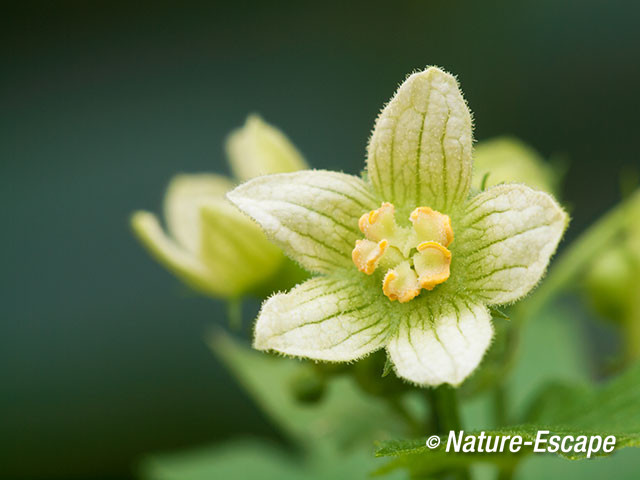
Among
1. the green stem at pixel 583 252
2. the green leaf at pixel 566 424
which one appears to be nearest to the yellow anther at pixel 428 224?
the green leaf at pixel 566 424

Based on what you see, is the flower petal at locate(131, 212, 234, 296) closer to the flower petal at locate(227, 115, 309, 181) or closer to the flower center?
the flower petal at locate(227, 115, 309, 181)

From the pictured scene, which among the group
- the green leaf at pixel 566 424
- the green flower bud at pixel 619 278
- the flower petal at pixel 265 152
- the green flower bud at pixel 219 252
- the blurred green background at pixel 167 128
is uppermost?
the blurred green background at pixel 167 128

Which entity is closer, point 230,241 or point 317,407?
point 230,241

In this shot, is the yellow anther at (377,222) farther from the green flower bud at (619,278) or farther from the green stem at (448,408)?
the green flower bud at (619,278)

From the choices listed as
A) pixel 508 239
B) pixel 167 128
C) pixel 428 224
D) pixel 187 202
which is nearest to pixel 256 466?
pixel 187 202

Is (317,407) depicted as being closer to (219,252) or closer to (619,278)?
(219,252)
